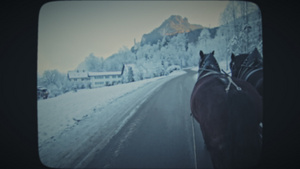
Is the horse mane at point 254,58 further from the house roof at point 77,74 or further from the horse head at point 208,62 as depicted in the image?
the house roof at point 77,74

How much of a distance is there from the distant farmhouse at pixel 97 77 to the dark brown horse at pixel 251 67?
198 centimetres

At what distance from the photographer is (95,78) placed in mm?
1624

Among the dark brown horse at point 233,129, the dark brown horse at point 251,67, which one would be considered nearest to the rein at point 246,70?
the dark brown horse at point 251,67

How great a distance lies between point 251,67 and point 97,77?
2650 mm

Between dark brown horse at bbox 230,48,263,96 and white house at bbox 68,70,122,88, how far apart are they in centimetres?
202

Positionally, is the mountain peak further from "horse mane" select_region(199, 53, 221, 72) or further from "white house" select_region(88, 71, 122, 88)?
"white house" select_region(88, 71, 122, 88)

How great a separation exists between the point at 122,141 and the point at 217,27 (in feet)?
8.20

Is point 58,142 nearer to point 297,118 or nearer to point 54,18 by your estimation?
point 54,18

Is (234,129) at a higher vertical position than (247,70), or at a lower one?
lower

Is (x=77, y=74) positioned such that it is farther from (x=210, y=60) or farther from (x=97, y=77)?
(x=210, y=60)

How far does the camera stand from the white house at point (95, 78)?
1537 millimetres

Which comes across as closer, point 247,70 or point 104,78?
point 104,78

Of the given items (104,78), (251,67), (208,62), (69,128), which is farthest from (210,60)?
(69,128)
